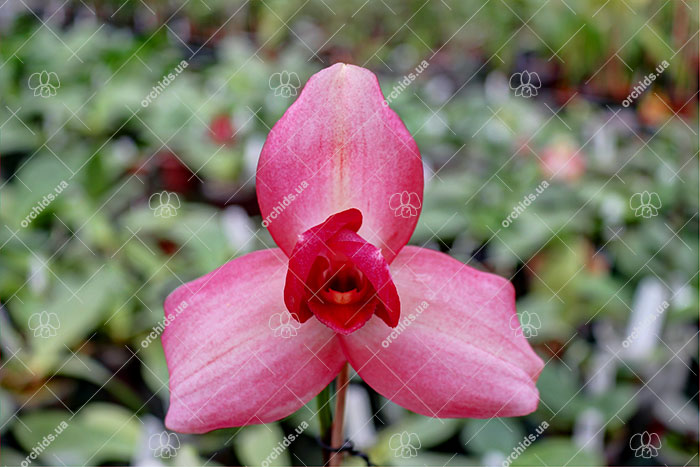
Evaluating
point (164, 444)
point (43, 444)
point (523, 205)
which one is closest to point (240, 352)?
point (164, 444)

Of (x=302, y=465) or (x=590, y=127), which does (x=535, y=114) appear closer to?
(x=590, y=127)

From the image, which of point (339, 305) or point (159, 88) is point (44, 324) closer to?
point (159, 88)

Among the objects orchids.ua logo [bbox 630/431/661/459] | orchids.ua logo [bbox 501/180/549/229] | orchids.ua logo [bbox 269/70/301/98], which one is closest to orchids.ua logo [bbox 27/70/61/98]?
orchids.ua logo [bbox 269/70/301/98]

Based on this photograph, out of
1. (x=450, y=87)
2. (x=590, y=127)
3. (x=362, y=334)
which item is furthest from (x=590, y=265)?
(x=362, y=334)

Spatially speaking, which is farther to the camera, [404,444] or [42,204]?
[42,204]

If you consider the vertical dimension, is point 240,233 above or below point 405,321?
below

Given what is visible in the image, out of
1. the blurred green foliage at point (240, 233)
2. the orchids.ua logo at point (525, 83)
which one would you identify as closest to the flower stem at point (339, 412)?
the blurred green foliage at point (240, 233)

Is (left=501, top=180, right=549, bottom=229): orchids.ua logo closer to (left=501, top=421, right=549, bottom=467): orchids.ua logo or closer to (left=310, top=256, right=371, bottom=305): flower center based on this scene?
(left=501, top=421, right=549, bottom=467): orchids.ua logo
